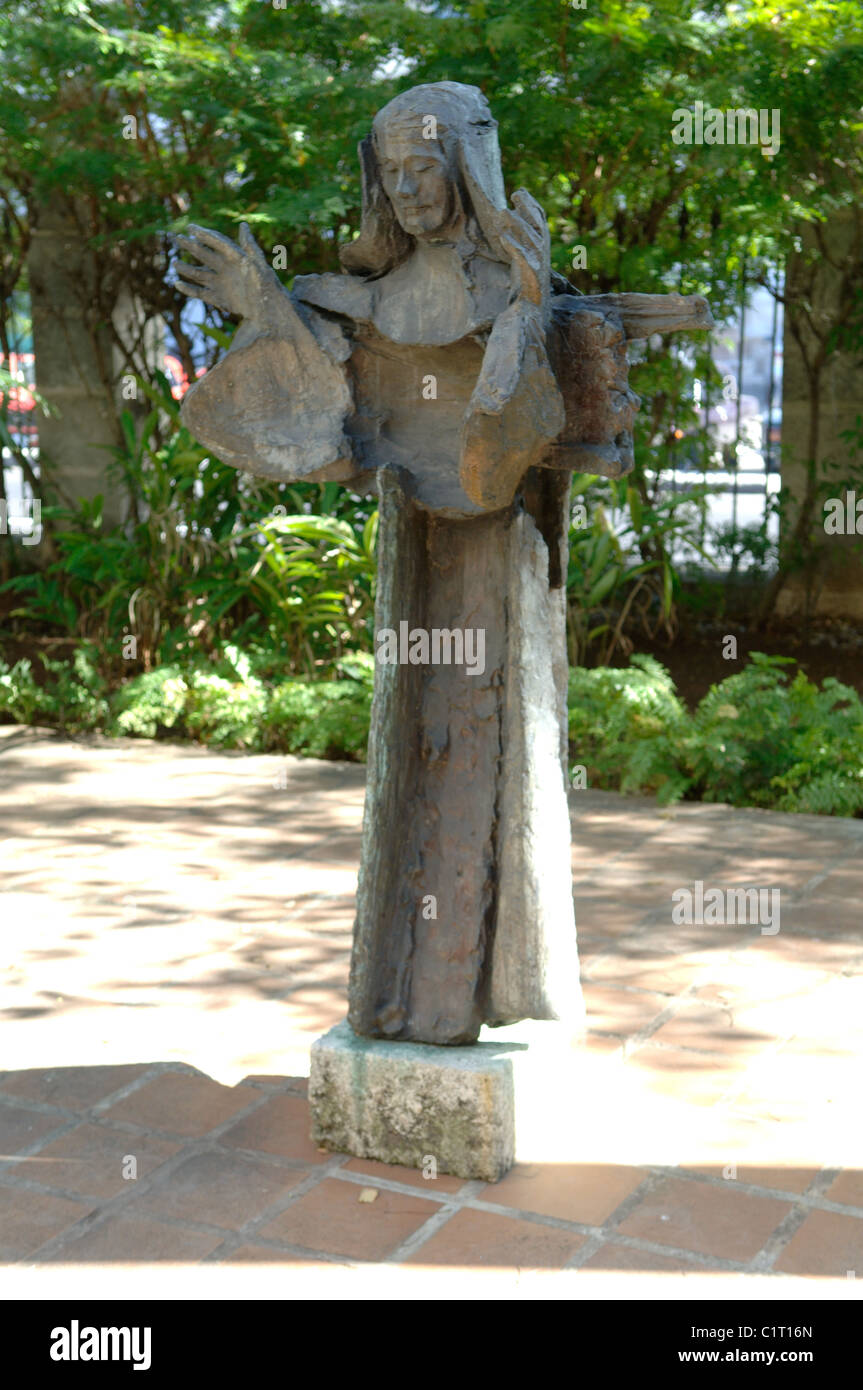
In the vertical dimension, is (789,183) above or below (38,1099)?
above

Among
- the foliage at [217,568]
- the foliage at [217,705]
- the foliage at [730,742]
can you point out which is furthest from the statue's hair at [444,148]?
the foliage at [217,568]

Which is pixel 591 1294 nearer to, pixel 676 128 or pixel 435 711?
pixel 435 711

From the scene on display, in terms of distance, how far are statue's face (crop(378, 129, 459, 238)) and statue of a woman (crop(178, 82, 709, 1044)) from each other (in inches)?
1.3

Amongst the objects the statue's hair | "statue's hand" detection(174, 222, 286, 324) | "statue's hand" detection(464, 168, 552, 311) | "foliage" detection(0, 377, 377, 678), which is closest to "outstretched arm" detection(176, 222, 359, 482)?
"statue's hand" detection(174, 222, 286, 324)

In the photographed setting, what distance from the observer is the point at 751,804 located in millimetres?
6336

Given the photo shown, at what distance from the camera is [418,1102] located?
3.33 meters

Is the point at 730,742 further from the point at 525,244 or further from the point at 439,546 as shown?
the point at 525,244

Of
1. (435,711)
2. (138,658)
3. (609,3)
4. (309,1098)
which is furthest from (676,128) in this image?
(309,1098)

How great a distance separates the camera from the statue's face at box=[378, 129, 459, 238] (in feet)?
10.3

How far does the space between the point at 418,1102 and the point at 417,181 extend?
79.0 inches

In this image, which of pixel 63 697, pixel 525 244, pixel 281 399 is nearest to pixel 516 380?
pixel 525 244

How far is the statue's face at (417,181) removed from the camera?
10.3 feet

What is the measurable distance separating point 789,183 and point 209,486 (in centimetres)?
354

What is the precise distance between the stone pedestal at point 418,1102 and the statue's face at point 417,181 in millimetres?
1821
